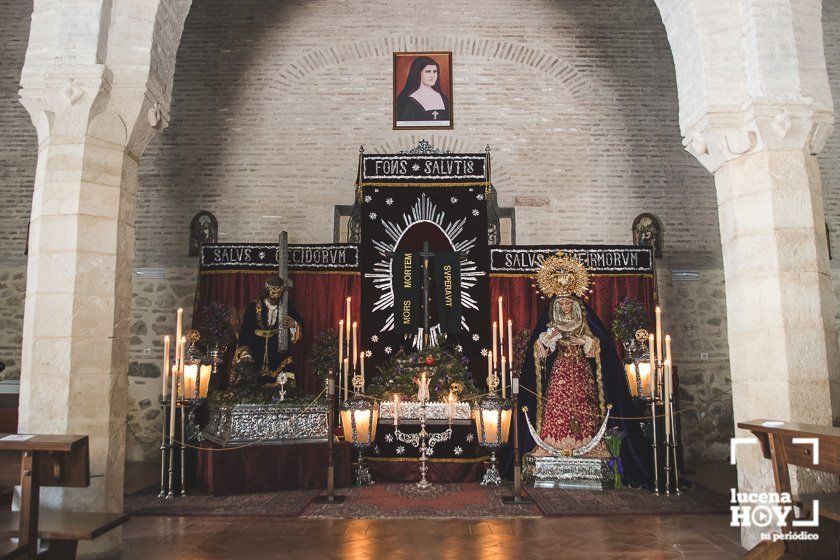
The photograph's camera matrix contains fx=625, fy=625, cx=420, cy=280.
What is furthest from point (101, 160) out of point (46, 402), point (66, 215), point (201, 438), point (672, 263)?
point (672, 263)

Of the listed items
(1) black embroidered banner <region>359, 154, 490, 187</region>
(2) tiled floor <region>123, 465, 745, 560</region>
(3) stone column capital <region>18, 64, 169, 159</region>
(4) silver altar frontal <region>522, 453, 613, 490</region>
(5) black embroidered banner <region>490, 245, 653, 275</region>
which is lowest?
(2) tiled floor <region>123, 465, 745, 560</region>

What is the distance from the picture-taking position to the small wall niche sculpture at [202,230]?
9.45 m

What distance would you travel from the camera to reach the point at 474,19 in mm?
10133

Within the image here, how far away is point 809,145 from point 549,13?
6718 mm

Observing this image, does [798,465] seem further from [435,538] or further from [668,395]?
[668,395]

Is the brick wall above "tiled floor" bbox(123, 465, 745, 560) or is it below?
above

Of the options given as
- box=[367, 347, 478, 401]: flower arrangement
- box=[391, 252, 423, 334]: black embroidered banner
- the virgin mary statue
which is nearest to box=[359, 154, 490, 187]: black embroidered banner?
box=[391, 252, 423, 334]: black embroidered banner

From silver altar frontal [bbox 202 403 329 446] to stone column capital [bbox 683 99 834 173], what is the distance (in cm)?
442

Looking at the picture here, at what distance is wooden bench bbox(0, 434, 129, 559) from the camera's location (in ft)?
10.4

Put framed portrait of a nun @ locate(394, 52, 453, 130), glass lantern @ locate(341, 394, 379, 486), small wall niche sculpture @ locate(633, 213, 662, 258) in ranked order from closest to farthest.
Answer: glass lantern @ locate(341, 394, 379, 486) → small wall niche sculpture @ locate(633, 213, 662, 258) → framed portrait of a nun @ locate(394, 52, 453, 130)

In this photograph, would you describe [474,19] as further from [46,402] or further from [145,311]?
[46,402]

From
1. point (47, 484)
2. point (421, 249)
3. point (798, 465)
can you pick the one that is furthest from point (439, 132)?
point (47, 484)

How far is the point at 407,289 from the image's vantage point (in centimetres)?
767

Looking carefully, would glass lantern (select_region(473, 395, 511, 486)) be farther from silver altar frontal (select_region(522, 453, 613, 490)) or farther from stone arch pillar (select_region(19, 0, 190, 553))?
stone arch pillar (select_region(19, 0, 190, 553))
